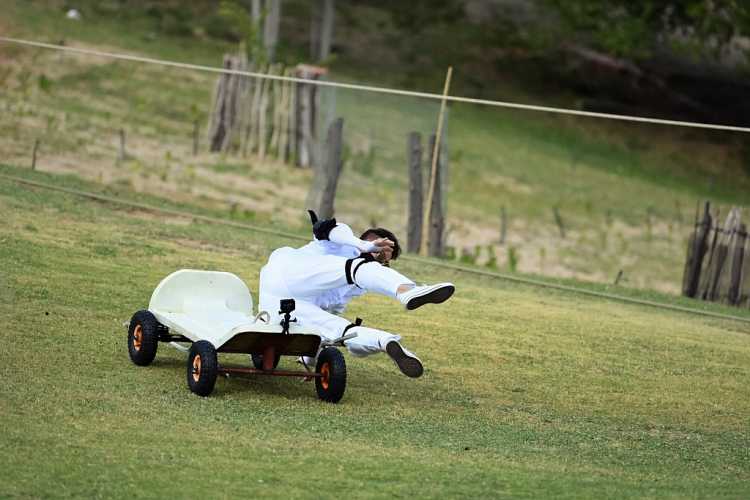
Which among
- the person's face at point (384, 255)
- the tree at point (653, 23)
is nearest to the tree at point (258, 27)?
the tree at point (653, 23)

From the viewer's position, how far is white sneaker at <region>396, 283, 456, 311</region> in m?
7.24

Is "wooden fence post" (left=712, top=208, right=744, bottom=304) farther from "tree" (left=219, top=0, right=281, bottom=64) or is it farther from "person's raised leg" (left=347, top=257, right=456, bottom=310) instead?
"tree" (left=219, top=0, right=281, bottom=64)

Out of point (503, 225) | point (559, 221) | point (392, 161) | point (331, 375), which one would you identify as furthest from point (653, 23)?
point (331, 375)

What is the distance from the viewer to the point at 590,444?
23.7 ft

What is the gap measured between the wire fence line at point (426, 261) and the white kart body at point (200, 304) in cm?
519

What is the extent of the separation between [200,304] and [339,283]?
861 millimetres

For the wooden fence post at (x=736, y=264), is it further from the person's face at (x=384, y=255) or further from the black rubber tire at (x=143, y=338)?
the black rubber tire at (x=143, y=338)

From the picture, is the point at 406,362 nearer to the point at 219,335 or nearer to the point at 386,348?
the point at 386,348

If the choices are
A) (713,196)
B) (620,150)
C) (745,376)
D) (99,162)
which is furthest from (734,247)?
(620,150)

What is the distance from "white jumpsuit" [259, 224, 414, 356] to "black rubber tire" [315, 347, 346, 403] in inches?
8.2

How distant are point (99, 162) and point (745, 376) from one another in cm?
1025

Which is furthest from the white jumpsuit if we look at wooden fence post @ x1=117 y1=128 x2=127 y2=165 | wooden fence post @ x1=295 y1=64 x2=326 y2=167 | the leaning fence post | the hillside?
wooden fence post @ x1=295 y1=64 x2=326 y2=167

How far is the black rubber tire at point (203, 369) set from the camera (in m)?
7.10

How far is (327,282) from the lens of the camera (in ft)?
25.5
